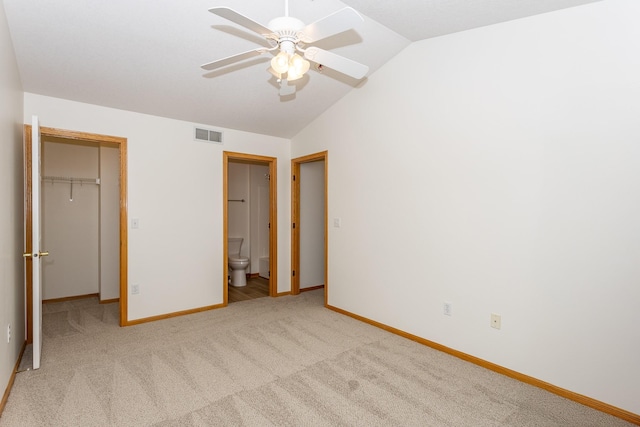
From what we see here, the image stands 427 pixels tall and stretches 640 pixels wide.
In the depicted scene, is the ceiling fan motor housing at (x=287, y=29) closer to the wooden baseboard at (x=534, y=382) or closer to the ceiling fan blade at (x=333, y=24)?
the ceiling fan blade at (x=333, y=24)

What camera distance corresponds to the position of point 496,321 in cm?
264

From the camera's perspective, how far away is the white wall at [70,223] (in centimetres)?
449

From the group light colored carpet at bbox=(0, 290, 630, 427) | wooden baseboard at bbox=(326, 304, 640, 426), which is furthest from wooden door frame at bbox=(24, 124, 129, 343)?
wooden baseboard at bbox=(326, 304, 640, 426)

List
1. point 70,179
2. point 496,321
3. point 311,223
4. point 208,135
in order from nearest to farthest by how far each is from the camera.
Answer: point 496,321 < point 208,135 < point 70,179 < point 311,223

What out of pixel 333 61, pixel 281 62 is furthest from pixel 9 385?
pixel 333 61

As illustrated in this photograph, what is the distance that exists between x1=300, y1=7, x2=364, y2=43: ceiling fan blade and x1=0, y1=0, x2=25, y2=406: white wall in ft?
6.40

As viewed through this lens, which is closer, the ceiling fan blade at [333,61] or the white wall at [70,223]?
the ceiling fan blade at [333,61]

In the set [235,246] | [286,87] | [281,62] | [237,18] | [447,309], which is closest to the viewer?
[237,18]

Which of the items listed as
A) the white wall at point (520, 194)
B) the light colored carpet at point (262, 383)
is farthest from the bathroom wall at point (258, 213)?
the white wall at point (520, 194)

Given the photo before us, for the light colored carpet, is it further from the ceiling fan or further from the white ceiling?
the white ceiling

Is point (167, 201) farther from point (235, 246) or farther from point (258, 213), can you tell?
point (258, 213)

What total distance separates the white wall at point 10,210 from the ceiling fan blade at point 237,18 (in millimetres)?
1621

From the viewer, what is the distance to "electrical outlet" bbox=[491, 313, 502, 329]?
8.61ft

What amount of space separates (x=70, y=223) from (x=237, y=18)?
14.8 ft
